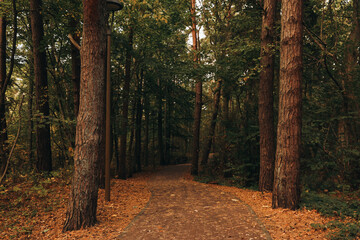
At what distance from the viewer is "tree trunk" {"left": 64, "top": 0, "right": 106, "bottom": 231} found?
555 cm

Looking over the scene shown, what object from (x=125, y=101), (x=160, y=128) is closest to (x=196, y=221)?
(x=125, y=101)

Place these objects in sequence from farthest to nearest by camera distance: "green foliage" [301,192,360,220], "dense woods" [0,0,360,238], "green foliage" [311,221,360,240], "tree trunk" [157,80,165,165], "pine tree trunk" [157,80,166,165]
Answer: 1. "pine tree trunk" [157,80,166,165]
2. "tree trunk" [157,80,165,165]
3. "dense woods" [0,0,360,238]
4. "green foliage" [301,192,360,220]
5. "green foliage" [311,221,360,240]

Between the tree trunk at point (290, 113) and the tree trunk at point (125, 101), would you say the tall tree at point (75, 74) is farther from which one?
the tree trunk at point (290, 113)

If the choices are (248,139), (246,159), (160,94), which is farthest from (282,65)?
(160,94)

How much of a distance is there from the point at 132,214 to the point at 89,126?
279 cm

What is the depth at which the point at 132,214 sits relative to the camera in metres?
6.71

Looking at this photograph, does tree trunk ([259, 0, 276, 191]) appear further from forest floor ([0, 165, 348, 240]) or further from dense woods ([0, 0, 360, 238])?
forest floor ([0, 165, 348, 240])

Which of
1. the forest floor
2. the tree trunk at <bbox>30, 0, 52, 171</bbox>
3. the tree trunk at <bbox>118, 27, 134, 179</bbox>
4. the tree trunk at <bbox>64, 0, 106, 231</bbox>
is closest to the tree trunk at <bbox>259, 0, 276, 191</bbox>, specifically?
the forest floor

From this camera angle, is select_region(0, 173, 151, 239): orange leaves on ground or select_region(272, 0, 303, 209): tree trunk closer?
select_region(0, 173, 151, 239): orange leaves on ground

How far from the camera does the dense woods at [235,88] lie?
5.89 m

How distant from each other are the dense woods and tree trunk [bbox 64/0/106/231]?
0.02 metres

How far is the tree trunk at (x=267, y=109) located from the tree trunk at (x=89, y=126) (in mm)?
5989

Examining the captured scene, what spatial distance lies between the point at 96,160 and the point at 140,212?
2171 millimetres

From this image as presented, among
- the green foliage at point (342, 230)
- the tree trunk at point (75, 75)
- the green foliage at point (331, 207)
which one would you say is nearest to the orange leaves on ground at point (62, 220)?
the tree trunk at point (75, 75)
